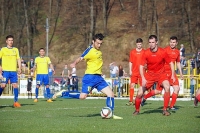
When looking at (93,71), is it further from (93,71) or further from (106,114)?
(106,114)

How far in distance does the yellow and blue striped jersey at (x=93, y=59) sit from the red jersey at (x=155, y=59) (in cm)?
124

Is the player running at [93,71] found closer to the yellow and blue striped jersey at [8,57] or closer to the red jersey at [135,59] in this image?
the yellow and blue striped jersey at [8,57]

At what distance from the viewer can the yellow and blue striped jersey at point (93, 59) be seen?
15.3 meters

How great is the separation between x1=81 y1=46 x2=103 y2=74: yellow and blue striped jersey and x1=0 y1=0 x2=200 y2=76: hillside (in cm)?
3980

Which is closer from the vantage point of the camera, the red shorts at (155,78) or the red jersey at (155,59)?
the red jersey at (155,59)

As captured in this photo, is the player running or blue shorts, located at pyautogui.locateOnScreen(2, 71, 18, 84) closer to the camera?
the player running

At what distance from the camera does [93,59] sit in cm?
1533

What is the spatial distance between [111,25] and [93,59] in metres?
49.8

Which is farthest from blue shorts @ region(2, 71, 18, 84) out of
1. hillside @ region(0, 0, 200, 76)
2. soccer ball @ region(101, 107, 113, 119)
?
hillside @ region(0, 0, 200, 76)

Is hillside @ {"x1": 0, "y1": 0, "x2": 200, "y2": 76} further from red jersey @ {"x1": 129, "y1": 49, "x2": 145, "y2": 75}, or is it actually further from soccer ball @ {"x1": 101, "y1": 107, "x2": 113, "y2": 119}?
soccer ball @ {"x1": 101, "y1": 107, "x2": 113, "y2": 119}

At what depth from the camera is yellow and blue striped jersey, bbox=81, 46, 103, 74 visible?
50.1ft

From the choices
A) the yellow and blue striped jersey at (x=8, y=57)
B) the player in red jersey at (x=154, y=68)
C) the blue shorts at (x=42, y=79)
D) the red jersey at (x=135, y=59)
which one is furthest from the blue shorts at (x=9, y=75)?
the player in red jersey at (x=154, y=68)

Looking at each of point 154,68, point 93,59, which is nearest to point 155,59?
point 154,68

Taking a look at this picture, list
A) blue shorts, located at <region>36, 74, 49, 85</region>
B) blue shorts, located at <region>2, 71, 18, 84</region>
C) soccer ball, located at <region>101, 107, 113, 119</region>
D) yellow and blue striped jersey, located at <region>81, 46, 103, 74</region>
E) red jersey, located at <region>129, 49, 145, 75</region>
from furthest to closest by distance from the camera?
blue shorts, located at <region>36, 74, 49, 85</region> → red jersey, located at <region>129, 49, 145, 75</region> → blue shorts, located at <region>2, 71, 18, 84</region> → yellow and blue striped jersey, located at <region>81, 46, 103, 74</region> → soccer ball, located at <region>101, 107, 113, 119</region>
